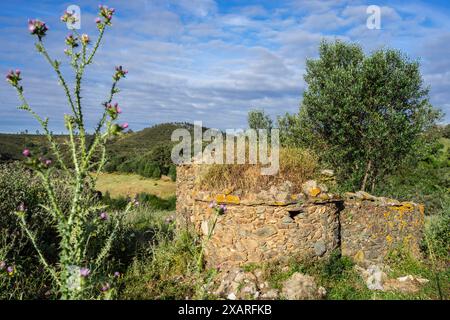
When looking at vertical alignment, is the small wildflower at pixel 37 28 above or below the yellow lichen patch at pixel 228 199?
above

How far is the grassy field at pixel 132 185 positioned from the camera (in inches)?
1008

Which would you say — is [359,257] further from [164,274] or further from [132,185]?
[132,185]

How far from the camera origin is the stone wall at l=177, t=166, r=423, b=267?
318 inches

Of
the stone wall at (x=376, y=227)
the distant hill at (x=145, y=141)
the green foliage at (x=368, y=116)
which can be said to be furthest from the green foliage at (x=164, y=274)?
the distant hill at (x=145, y=141)

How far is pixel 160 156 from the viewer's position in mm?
31828

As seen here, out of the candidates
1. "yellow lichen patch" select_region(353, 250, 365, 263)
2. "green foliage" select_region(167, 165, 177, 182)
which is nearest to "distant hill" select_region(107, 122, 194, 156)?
"green foliage" select_region(167, 165, 177, 182)

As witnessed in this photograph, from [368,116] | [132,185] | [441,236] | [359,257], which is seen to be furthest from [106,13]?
[132,185]

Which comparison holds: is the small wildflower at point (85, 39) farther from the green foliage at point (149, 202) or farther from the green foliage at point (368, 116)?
the green foliage at point (149, 202)

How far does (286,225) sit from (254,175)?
1.57 meters

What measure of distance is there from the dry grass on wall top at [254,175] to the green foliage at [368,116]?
461cm

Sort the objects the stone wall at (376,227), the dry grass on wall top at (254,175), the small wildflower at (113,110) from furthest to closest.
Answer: the stone wall at (376,227), the dry grass on wall top at (254,175), the small wildflower at (113,110)
